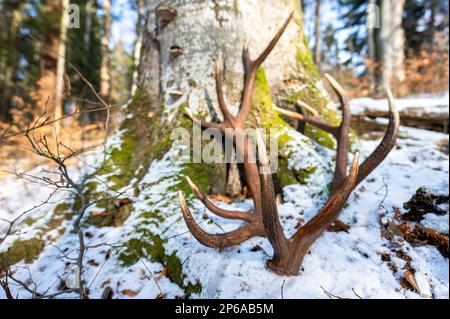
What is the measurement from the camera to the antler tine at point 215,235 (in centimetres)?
145

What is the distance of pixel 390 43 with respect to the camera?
7.61 metres

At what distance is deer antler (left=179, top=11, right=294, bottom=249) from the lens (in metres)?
1.49

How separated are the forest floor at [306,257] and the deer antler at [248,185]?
0.20m

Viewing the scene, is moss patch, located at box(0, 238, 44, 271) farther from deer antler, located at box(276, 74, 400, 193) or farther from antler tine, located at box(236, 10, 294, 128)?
deer antler, located at box(276, 74, 400, 193)

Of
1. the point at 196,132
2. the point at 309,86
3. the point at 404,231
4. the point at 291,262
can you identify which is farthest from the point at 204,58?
the point at 404,231

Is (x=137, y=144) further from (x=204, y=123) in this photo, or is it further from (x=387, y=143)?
(x=387, y=143)

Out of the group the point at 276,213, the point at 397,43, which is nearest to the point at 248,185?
the point at 276,213

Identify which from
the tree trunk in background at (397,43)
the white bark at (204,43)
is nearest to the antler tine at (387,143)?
the white bark at (204,43)

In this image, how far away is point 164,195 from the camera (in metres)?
2.13

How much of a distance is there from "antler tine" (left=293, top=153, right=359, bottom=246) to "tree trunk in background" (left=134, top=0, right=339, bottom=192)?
965mm

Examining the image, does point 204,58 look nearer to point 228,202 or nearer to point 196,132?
point 196,132

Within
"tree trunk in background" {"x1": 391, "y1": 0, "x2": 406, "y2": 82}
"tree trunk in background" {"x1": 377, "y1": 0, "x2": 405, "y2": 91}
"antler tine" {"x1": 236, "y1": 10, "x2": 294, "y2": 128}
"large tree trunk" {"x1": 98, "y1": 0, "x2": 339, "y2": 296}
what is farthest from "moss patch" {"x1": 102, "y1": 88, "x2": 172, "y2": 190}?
"tree trunk in background" {"x1": 391, "y1": 0, "x2": 406, "y2": 82}

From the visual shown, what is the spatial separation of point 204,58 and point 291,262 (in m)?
2.13

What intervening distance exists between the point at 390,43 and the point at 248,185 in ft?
28.6
